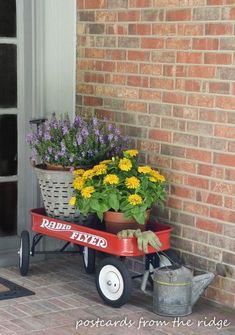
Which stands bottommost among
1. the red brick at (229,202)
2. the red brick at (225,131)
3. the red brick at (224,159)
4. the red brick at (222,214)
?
the red brick at (222,214)

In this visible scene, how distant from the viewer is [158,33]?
18.2 ft

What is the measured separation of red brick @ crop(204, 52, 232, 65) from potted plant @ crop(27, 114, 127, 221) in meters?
0.86

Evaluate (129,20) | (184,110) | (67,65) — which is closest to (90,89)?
(67,65)

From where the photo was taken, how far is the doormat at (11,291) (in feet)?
17.9

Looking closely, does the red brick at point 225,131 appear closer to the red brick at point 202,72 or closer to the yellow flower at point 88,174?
the red brick at point 202,72

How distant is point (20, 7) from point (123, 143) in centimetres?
141

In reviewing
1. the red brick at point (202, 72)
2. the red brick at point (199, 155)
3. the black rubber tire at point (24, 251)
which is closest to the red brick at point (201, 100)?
the red brick at point (202, 72)

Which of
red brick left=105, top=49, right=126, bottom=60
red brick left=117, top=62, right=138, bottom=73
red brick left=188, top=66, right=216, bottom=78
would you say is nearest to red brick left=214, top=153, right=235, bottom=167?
red brick left=188, top=66, right=216, bottom=78

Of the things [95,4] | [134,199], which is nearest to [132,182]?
[134,199]

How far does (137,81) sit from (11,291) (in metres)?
1.73

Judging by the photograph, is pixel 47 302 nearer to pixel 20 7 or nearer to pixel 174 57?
pixel 174 57

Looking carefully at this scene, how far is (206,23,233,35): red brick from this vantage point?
16.5 feet

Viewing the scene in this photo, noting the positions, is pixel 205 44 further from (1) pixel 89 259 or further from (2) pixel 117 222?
(1) pixel 89 259

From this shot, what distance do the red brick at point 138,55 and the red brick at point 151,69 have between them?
0.05 m
